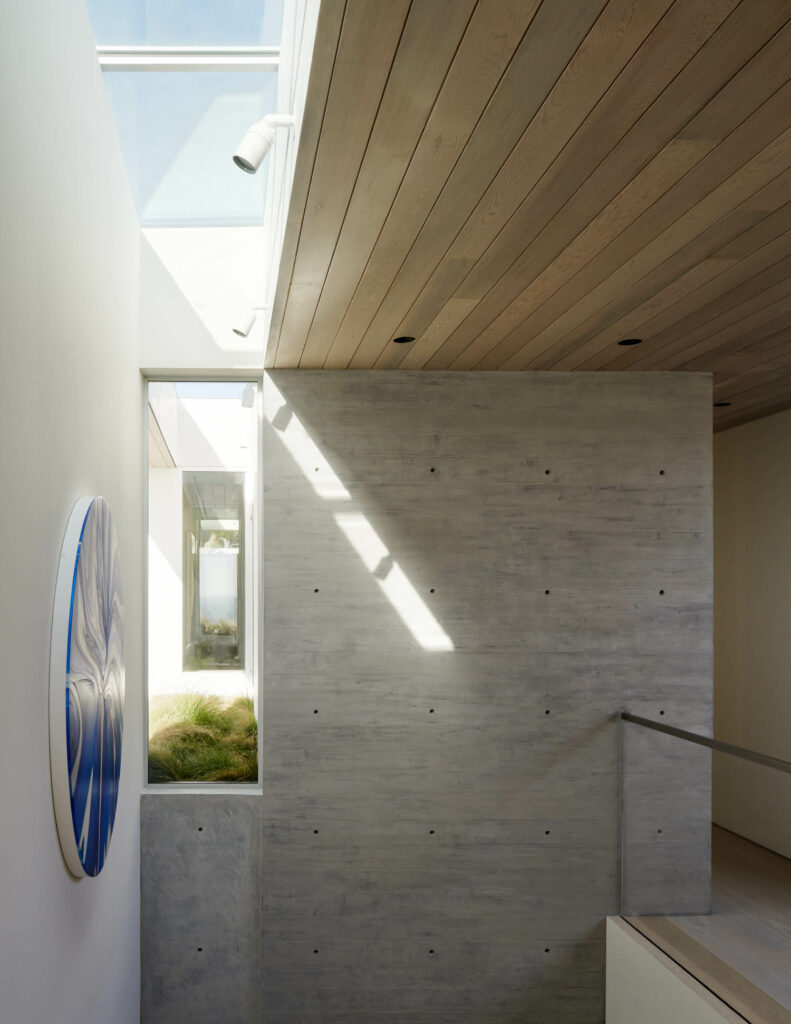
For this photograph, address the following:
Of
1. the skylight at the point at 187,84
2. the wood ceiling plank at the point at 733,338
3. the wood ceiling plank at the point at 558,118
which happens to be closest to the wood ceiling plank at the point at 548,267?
the wood ceiling plank at the point at 558,118

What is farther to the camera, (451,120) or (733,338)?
(733,338)

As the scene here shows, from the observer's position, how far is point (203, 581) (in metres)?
4.55

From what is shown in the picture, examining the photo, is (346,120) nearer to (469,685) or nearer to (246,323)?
(246,323)

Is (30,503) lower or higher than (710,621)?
higher

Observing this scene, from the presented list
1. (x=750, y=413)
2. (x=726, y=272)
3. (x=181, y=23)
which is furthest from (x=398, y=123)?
(x=750, y=413)

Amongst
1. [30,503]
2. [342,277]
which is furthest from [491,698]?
[30,503]

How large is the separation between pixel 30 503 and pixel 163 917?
2.83 m

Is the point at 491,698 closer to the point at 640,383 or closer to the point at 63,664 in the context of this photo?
the point at 640,383

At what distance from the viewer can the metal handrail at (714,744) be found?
284 centimetres

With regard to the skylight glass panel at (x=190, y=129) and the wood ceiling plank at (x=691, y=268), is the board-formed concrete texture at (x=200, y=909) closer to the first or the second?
the wood ceiling plank at (x=691, y=268)

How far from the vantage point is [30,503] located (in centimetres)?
227

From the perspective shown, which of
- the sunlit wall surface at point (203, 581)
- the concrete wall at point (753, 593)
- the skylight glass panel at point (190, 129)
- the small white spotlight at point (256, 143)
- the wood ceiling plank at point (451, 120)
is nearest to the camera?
the wood ceiling plank at point (451, 120)

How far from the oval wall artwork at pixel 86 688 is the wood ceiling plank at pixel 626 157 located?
62.6 inches

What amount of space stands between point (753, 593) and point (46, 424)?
470 cm
